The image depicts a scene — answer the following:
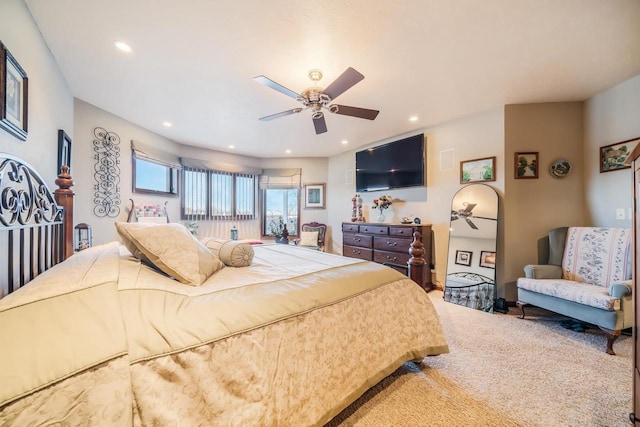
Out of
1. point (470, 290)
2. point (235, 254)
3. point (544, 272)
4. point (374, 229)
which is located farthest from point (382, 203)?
point (235, 254)

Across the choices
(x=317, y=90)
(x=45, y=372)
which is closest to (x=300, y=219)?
(x=317, y=90)

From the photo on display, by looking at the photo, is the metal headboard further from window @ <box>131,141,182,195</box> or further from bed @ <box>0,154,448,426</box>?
window @ <box>131,141,182,195</box>

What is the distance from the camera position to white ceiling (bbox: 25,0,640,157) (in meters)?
1.60

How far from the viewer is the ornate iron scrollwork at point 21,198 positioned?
101 centimetres

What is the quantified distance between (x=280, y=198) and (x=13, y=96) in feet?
14.6

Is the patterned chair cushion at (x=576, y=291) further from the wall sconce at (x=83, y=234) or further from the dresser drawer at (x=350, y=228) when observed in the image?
the wall sconce at (x=83, y=234)

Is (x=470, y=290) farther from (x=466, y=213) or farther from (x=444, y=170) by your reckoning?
(x=444, y=170)

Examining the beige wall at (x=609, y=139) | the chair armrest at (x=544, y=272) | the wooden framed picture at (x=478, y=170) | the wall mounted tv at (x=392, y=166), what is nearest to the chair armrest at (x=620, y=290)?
the chair armrest at (x=544, y=272)

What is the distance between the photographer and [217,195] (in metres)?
5.16

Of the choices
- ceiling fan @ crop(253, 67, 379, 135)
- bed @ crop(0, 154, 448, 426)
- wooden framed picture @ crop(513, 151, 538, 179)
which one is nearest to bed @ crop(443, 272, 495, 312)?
wooden framed picture @ crop(513, 151, 538, 179)

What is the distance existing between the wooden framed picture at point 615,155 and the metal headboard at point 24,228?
15.4 feet

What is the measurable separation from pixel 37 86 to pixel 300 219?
4.38 m

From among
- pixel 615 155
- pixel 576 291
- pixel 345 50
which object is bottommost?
pixel 576 291

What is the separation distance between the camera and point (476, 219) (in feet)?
10.6
